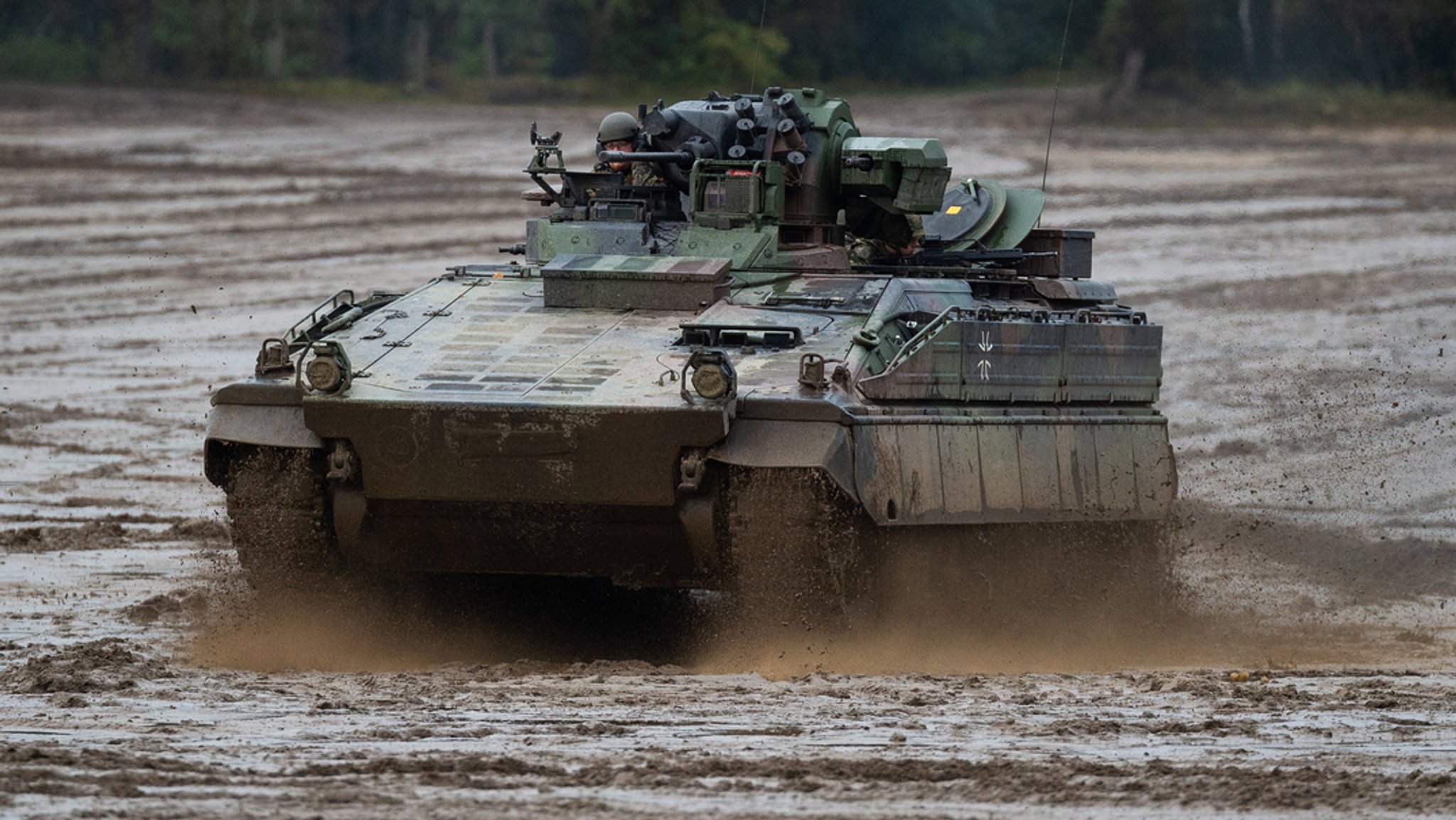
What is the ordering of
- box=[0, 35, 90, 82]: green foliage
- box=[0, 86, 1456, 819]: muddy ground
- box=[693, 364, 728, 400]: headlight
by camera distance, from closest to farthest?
box=[0, 86, 1456, 819]: muddy ground → box=[693, 364, 728, 400]: headlight → box=[0, 35, 90, 82]: green foliage

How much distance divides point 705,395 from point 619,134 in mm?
3555

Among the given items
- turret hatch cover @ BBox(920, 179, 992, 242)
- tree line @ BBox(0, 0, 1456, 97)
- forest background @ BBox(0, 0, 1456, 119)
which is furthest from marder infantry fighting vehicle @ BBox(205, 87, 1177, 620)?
tree line @ BBox(0, 0, 1456, 97)

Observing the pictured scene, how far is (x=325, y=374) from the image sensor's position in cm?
1020

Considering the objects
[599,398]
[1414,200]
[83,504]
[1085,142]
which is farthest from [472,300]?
[1085,142]

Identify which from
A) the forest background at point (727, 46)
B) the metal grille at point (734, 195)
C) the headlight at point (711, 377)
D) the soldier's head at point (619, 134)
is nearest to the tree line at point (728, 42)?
the forest background at point (727, 46)

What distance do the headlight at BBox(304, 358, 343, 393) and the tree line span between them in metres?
21.9

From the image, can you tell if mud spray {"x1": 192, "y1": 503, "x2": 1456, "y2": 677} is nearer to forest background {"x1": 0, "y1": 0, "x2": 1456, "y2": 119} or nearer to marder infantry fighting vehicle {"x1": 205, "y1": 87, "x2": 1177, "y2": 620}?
marder infantry fighting vehicle {"x1": 205, "y1": 87, "x2": 1177, "y2": 620}

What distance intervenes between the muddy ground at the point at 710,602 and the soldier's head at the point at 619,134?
9.55 feet

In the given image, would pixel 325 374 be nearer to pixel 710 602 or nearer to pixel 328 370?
pixel 328 370

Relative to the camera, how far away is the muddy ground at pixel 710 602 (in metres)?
7.43

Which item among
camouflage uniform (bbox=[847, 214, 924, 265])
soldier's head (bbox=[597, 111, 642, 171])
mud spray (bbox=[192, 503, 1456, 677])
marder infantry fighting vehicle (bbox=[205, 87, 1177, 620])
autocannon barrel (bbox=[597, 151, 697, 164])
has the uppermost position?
soldier's head (bbox=[597, 111, 642, 171])

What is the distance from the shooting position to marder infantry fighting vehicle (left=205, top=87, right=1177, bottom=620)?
33.1 feet

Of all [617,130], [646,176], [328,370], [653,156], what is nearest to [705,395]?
[328,370]

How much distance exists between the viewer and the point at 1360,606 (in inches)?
509
